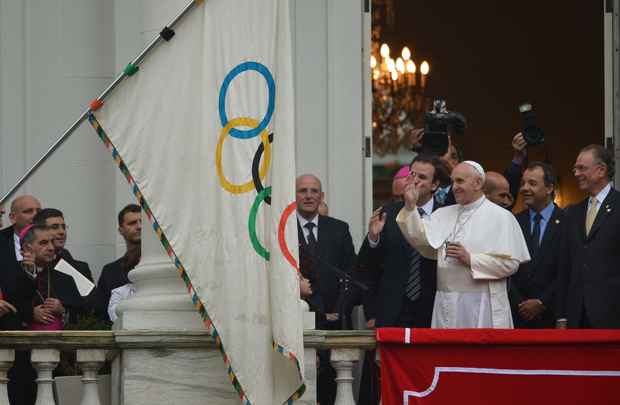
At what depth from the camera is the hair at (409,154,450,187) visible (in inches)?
430

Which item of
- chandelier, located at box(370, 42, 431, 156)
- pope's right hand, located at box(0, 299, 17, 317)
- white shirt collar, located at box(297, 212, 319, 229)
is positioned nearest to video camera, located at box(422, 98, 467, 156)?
white shirt collar, located at box(297, 212, 319, 229)

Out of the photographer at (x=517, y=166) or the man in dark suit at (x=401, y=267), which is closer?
the man in dark suit at (x=401, y=267)

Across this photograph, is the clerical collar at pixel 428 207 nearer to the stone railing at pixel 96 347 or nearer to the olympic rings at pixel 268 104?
the stone railing at pixel 96 347

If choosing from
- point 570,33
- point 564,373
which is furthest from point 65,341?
point 570,33

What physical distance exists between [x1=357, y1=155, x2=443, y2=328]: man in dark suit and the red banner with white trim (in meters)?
1.43

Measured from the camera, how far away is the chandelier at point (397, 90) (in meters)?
19.5

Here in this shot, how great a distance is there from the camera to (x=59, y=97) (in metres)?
13.6

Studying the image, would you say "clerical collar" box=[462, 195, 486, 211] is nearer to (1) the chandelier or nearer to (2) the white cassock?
(2) the white cassock

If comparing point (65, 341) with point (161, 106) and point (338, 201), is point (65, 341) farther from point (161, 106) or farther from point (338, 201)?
point (338, 201)

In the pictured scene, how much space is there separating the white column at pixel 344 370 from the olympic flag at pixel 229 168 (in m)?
0.43

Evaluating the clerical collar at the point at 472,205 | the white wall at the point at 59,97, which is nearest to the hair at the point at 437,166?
the clerical collar at the point at 472,205

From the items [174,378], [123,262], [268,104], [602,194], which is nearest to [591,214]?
[602,194]

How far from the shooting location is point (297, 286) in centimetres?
877

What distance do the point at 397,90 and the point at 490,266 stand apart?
1009cm
